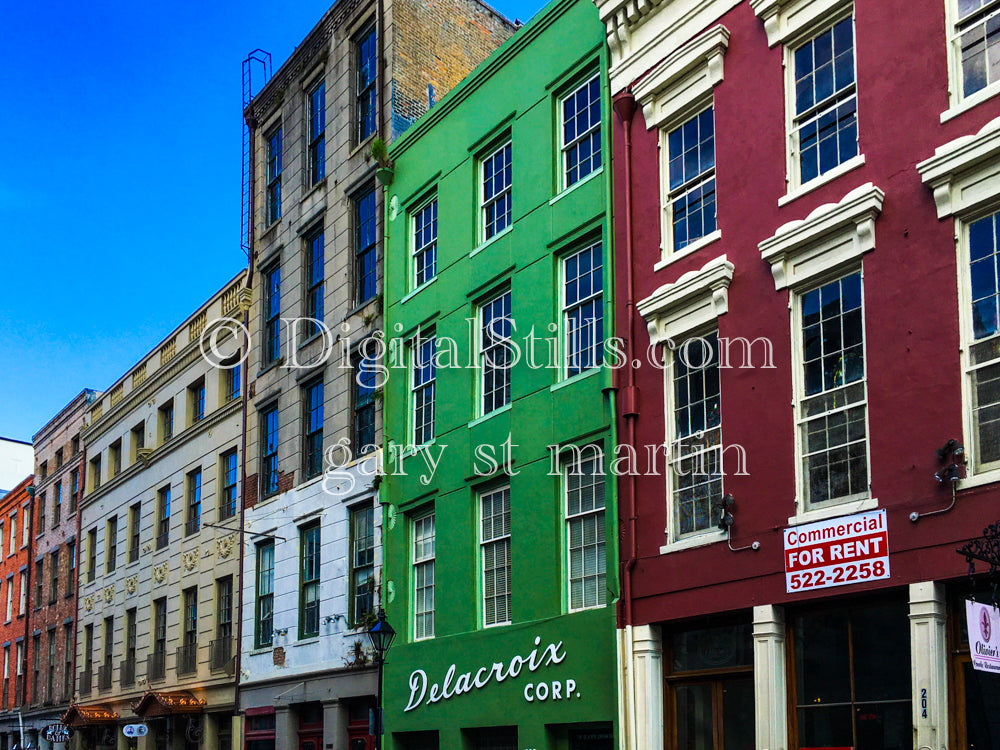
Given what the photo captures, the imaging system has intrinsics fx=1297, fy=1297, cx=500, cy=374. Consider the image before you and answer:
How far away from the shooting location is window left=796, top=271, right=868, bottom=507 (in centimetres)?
1459

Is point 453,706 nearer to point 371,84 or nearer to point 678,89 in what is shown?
point 678,89

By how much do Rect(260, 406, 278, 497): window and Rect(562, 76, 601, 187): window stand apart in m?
11.4

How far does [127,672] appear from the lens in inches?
1412

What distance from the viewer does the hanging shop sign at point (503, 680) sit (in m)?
18.9

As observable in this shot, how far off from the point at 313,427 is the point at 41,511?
82.1 ft

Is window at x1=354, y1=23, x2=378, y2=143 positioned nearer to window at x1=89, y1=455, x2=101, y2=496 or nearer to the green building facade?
the green building facade

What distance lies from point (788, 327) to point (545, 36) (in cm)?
841

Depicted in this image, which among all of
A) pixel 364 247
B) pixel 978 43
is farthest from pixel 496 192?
pixel 978 43

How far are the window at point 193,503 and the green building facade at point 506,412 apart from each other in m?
10.7

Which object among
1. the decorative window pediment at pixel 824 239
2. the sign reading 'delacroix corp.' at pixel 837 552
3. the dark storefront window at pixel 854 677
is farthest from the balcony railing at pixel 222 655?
the decorative window pediment at pixel 824 239

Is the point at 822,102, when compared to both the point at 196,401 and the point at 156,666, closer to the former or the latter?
the point at 196,401

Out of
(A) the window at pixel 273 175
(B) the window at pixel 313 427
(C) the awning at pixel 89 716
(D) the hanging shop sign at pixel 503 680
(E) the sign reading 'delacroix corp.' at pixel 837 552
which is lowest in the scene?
(C) the awning at pixel 89 716

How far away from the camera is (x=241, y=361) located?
103 ft

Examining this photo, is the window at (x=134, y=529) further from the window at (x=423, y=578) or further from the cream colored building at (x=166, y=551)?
the window at (x=423, y=578)
